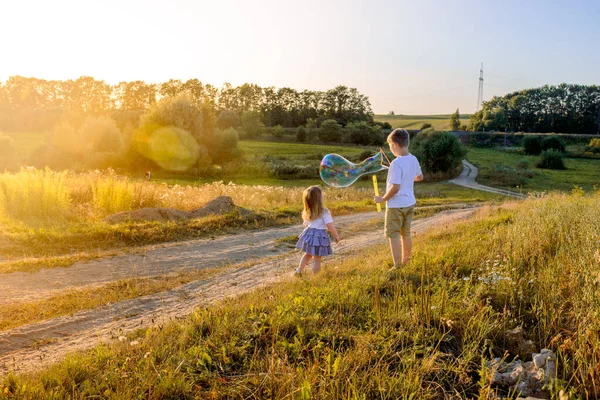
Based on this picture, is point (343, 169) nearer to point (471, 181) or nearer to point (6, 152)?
point (471, 181)

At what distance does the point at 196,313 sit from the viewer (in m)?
5.84

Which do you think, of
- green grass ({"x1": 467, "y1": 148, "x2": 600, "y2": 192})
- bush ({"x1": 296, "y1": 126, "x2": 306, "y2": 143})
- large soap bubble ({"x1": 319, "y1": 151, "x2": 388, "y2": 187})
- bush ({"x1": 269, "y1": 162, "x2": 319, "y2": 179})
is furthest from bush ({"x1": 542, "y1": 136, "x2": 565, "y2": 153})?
large soap bubble ({"x1": 319, "y1": 151, "x2": 388, "y2": 187})

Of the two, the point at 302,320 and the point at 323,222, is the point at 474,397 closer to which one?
the point at 302,320

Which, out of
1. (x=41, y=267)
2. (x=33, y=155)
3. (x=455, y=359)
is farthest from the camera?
(x=33, y=155)

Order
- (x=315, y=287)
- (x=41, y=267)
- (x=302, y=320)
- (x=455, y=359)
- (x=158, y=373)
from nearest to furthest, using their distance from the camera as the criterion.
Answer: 1. (x=158, y=373)
2. (x=455, y=359)
3. (x=302, y=320)
4. (x=315, y=287)
5. (x=41, y=267)

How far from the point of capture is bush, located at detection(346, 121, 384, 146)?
308 feet

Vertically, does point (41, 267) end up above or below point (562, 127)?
below

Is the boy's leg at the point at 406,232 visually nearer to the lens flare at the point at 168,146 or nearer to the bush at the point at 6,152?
the lens flare at the point at 168,146

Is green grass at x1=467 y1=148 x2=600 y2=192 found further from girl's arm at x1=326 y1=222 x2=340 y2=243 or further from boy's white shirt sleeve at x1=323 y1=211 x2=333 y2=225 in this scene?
girl's arm at x1=326 y1=222 x2=340 y2=243

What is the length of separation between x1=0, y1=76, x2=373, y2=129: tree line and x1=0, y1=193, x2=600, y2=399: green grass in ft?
165

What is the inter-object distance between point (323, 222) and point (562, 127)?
134 meters

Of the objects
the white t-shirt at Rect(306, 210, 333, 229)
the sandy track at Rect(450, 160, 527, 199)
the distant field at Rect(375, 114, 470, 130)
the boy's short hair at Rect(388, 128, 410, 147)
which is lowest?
the sandy track at Rect(450, 160, 527, 199)

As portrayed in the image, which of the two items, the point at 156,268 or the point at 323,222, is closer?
the point at 323,222

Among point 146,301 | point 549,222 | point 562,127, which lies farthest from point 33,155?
point 562,127
